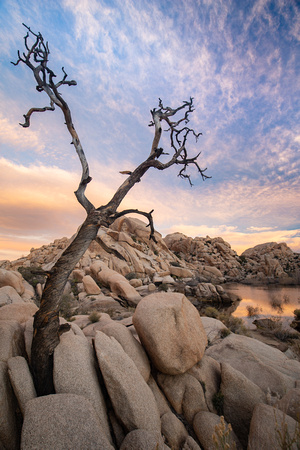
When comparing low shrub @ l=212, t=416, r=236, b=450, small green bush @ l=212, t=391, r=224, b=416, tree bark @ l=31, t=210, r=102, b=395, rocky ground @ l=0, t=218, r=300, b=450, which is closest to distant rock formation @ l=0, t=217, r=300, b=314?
tree bark @ l=31, t=210, r=102, b=395

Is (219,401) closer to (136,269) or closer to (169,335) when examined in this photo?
(169,335)

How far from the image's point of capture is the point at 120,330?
532 centimetres

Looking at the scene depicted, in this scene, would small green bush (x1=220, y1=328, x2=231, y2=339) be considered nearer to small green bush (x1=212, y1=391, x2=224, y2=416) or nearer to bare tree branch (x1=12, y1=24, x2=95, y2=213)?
small green bush (x1=212, y1=391, x2=224, y2=416)

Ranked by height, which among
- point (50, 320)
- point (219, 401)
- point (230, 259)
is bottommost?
point (219, 401)

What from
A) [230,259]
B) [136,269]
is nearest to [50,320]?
[136,269]

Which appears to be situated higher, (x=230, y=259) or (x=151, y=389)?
(x=230, y=259)

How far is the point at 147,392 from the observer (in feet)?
12.6

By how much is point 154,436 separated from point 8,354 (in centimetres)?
306

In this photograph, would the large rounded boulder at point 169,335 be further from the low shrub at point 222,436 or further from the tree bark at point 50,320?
the low shrub at point 222,436

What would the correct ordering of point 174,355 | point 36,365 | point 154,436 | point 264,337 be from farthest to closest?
point 264,337
point 174,355
point 36,365
point 154,436

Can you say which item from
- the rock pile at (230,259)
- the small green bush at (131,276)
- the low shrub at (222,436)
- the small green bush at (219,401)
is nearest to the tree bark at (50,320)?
the low shrub at (222,436)

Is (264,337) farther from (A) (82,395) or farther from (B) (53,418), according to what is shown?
(B) (53,418)

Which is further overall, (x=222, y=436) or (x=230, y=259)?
(x=230, y=259)

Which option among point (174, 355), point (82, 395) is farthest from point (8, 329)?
point (174, 355)
